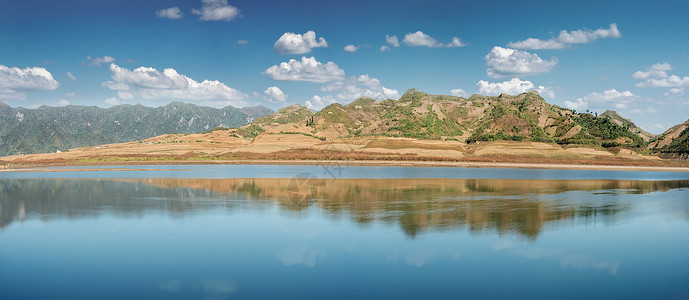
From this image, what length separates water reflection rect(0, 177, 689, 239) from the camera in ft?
115

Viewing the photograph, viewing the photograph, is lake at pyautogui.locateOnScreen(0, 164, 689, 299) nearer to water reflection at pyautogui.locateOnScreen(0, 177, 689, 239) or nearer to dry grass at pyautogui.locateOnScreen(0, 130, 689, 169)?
water reflection at pyautogui.locateOnScreen(0, 177, 689, 239)

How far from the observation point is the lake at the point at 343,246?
1978cm

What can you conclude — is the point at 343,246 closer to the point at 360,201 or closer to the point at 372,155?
the point at 360,201

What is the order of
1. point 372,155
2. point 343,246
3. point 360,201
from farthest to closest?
point 372,155 < point 360,201 < point 343,246

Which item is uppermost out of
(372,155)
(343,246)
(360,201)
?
(372,155)

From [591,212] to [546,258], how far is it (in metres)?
19.0

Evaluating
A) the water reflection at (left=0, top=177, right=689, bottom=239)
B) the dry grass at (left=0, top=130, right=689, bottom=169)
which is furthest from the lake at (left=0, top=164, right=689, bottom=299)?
the dry grass at (left=0, top=130, right=689, bottom=169)

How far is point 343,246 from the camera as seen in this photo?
27.0 meters

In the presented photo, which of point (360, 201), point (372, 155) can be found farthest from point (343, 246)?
point (372, 155)

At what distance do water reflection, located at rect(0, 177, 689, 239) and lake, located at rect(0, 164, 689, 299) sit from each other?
0.81 feet

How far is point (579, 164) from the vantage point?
399 ft

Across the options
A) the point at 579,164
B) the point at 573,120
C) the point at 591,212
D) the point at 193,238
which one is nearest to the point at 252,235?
the point at 193,238

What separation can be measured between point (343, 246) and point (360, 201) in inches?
728

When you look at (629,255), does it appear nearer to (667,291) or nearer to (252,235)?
(667,291)
